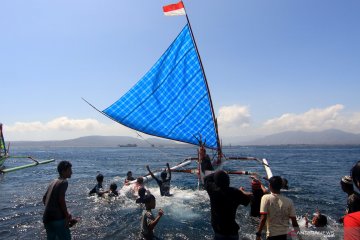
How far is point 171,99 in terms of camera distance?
19.2 meters

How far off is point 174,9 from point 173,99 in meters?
5.82

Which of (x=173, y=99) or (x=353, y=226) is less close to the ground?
(x=173, y=99)

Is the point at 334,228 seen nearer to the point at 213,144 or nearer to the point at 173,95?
the point at 213,144

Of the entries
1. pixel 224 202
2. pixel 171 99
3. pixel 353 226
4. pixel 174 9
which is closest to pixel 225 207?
pixel 224 202

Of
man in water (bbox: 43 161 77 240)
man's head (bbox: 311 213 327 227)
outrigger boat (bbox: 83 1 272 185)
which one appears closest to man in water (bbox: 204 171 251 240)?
man in water (bbox: 43 161 77 240)

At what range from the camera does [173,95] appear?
19141mm

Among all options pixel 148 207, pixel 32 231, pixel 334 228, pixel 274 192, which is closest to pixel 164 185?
pixel 32 231

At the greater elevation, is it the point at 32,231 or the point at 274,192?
the point at 274,192

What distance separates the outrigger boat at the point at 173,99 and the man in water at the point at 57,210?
1173cm

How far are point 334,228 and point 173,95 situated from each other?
37.5 feet

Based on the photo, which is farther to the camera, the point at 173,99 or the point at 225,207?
the point at 173,99

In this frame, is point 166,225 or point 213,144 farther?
point 213,144

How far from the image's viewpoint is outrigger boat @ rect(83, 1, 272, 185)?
18469 mm

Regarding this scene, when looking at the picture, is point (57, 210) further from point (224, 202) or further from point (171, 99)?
point (171, 99)
